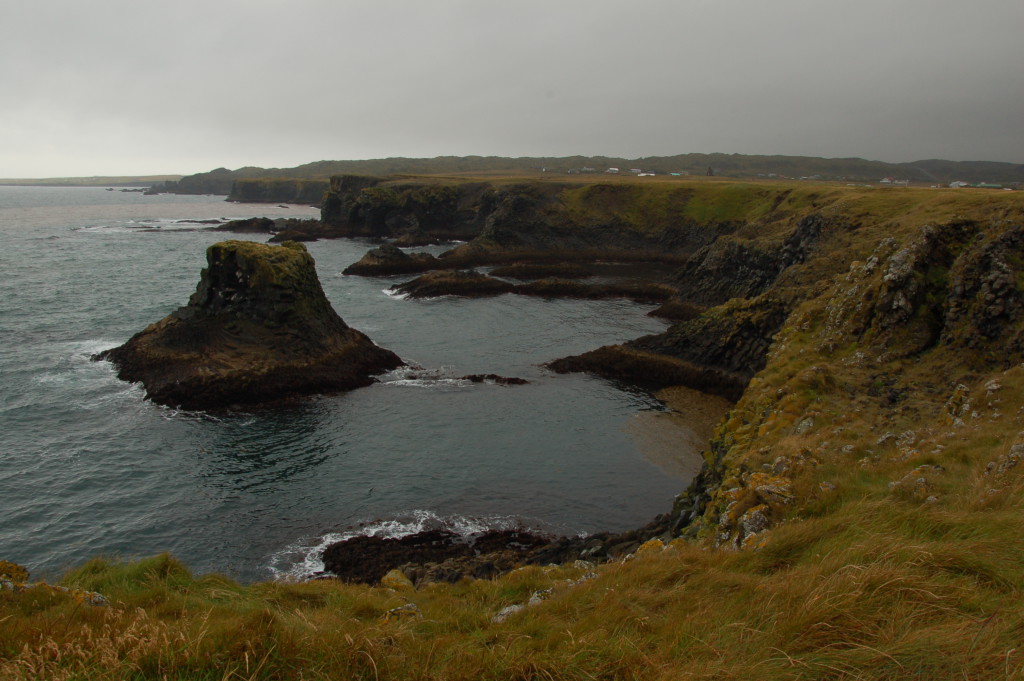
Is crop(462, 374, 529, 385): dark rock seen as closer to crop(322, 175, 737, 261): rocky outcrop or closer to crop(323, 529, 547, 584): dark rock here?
crop(323, 529, 547, 584): dark rock

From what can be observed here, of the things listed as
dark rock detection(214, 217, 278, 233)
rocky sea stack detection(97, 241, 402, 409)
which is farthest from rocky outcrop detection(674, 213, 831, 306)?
dark rock detection(214, 217, 278, 233)

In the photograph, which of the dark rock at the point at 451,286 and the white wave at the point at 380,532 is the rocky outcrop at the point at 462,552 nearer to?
the white wave at the point at 380,532

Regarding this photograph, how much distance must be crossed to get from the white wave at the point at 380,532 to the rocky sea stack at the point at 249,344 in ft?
43.6

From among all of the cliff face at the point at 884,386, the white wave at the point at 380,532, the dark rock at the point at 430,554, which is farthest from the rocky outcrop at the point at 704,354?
the dark rock at the point at 430,554

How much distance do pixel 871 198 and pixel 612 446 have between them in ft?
92.6

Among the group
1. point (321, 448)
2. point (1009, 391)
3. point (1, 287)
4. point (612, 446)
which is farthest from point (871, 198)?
point (1, 287)

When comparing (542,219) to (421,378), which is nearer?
(421,378)

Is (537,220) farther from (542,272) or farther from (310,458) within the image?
(310,458)

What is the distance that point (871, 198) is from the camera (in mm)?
40562

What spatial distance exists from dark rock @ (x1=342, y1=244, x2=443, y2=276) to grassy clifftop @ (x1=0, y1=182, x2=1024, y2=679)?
5656cm

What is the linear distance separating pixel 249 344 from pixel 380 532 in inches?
711

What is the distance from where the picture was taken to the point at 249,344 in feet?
110

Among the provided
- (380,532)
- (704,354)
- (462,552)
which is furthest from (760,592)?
(704,354)

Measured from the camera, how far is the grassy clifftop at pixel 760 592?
5000 millimetres
